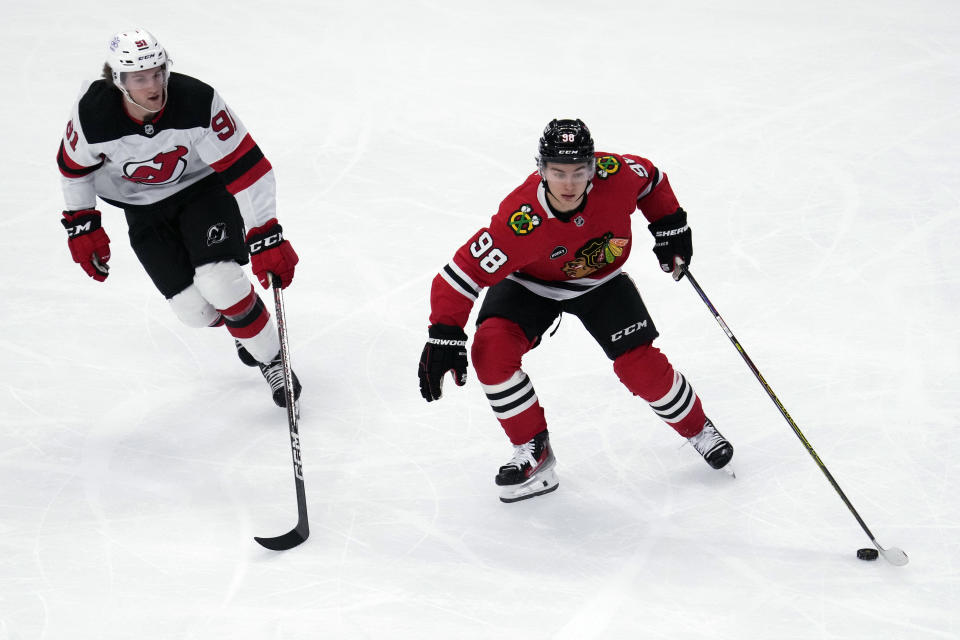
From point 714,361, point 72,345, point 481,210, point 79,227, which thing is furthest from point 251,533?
point 481,210

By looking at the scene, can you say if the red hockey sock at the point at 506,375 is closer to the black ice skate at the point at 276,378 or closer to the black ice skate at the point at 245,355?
the black ice skate at the point at 276,378

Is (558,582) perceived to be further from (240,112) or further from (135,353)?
(240,112)

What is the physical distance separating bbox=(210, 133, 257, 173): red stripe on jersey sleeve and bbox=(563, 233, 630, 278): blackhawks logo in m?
1.15

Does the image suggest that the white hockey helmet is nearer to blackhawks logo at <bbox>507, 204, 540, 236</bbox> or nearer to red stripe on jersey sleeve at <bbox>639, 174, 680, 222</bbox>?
blackhawks logo at <bbox>507, 204, 540, 236</bbox>

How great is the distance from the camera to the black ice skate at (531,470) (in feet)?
10.3

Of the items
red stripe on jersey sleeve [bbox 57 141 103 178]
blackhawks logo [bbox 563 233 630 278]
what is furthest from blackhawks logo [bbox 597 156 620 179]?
red stripe on jersey sleeve [bbox 57 141 103 178]

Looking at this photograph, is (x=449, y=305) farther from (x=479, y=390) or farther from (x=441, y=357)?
(x=479, y=390)

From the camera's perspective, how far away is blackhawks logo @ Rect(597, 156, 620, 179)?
3.01 metres

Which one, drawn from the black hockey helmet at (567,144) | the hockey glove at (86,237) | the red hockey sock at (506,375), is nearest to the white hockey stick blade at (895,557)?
the red hockey sock at (506,375)

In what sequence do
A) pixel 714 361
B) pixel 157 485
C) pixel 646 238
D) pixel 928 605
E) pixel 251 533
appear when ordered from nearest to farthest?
pixel 928 605 → pixel 251 533 → pixel 157 485 → pixel 714 361 → pixel 646 238

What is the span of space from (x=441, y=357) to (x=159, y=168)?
47.5 inches

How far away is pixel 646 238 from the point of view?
499 cm

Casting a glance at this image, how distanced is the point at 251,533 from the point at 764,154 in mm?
3617

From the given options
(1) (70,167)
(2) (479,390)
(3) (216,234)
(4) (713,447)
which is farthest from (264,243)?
(4) (713,447)
